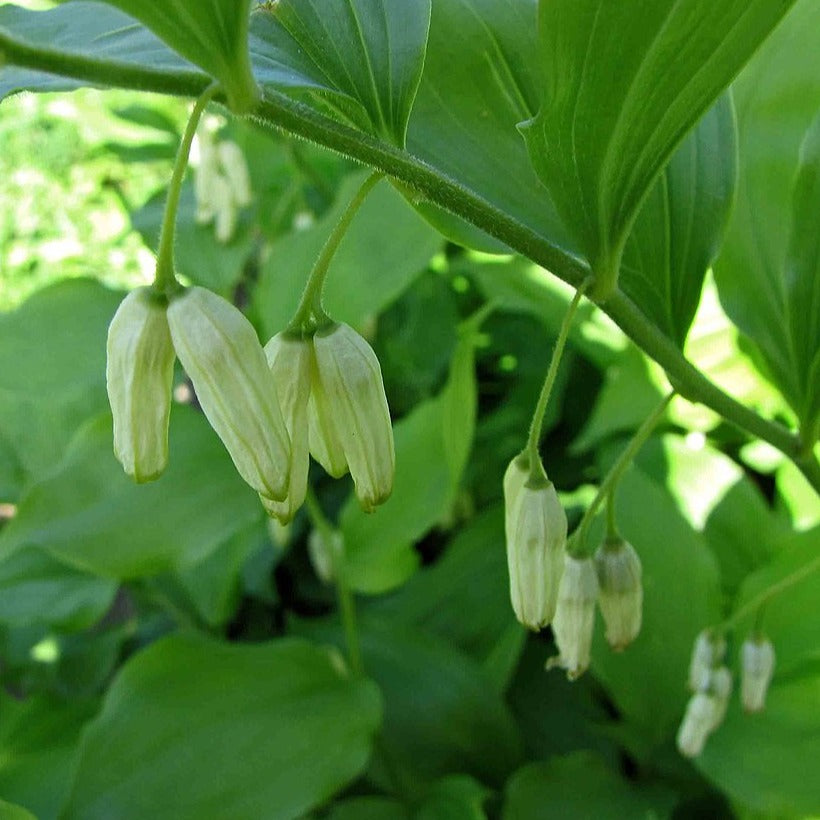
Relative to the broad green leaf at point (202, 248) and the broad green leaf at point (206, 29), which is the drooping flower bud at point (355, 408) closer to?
the broad green leaf at point (206, 29)

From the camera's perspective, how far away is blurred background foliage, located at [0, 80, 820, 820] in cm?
129

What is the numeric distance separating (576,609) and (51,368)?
44.5 inches

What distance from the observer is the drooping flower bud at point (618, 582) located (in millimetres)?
940

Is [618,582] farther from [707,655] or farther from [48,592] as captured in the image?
[48,592]

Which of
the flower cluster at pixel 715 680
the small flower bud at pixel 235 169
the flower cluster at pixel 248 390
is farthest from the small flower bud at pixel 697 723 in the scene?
the small flower bud at pixel 235 169

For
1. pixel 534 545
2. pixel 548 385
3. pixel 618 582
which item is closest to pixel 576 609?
pixel 618 582

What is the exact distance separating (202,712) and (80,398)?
80cm

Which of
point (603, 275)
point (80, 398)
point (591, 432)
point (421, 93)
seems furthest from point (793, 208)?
point (80, 398)

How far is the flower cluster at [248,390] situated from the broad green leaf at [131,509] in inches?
26.9

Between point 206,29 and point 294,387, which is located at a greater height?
point 206,29

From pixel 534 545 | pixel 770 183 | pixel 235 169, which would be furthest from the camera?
pixel 235 169

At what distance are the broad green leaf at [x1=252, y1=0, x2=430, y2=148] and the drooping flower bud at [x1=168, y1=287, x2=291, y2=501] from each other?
0.21 m

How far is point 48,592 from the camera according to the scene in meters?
1.61

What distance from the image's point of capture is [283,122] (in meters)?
0.66
